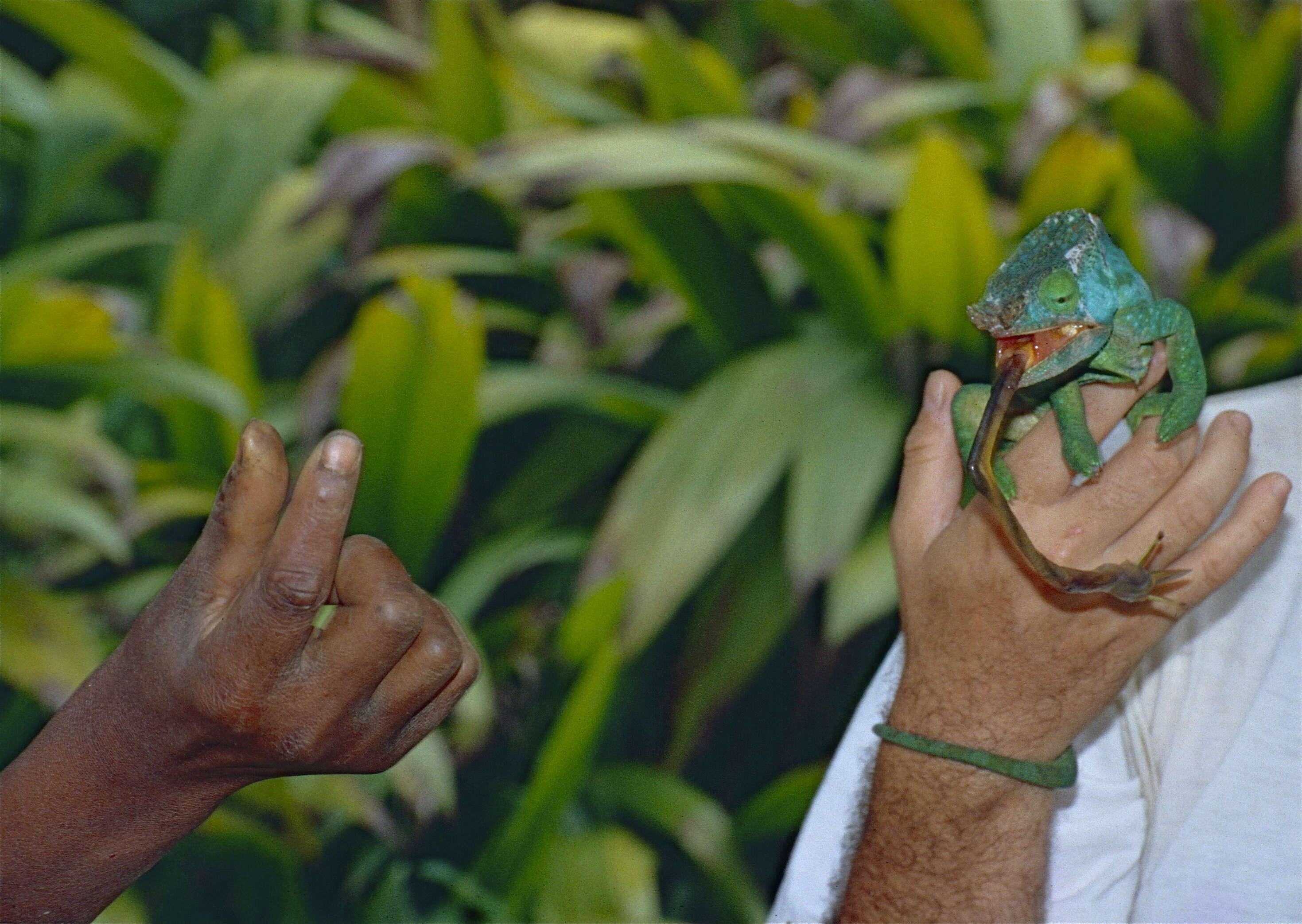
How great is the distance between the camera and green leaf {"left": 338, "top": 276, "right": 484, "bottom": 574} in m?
1.27

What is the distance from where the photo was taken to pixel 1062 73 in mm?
1533

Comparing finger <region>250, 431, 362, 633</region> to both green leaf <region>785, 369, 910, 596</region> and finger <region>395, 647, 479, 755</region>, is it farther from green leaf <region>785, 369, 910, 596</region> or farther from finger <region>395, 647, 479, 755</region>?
green leaf <region>785, 369, 910, 596</region>

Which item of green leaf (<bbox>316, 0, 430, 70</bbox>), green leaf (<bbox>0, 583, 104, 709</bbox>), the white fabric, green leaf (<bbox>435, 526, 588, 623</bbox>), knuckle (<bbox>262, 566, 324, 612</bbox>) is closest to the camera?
knuckle (<bbox>262, 566, 324, 612</bbox>)

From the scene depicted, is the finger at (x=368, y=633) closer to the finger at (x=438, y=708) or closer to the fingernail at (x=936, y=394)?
the finger at (x=438, y=708)

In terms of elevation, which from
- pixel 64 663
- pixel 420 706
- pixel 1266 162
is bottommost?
pixel 64 663

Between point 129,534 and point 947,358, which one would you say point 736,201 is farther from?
point 129,534

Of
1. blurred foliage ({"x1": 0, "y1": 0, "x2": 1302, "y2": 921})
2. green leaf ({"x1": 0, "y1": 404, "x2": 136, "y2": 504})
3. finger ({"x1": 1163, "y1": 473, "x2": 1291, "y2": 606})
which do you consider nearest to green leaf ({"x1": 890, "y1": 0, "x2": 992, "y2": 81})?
blurred foliage ({"x1": 0, "y1": 0, "x2": 1302, "y2": 921})

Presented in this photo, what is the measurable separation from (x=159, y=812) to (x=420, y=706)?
116 mm

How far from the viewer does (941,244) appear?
1269mm

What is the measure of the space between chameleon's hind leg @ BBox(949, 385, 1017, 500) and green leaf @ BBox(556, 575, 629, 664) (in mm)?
665

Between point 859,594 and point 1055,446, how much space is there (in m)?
0.64

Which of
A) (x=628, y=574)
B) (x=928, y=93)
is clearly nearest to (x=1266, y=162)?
(x=928, y=93)

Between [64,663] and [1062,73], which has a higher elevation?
[1062,73]

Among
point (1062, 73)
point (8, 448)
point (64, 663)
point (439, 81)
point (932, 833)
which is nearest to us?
point (932, 833)
